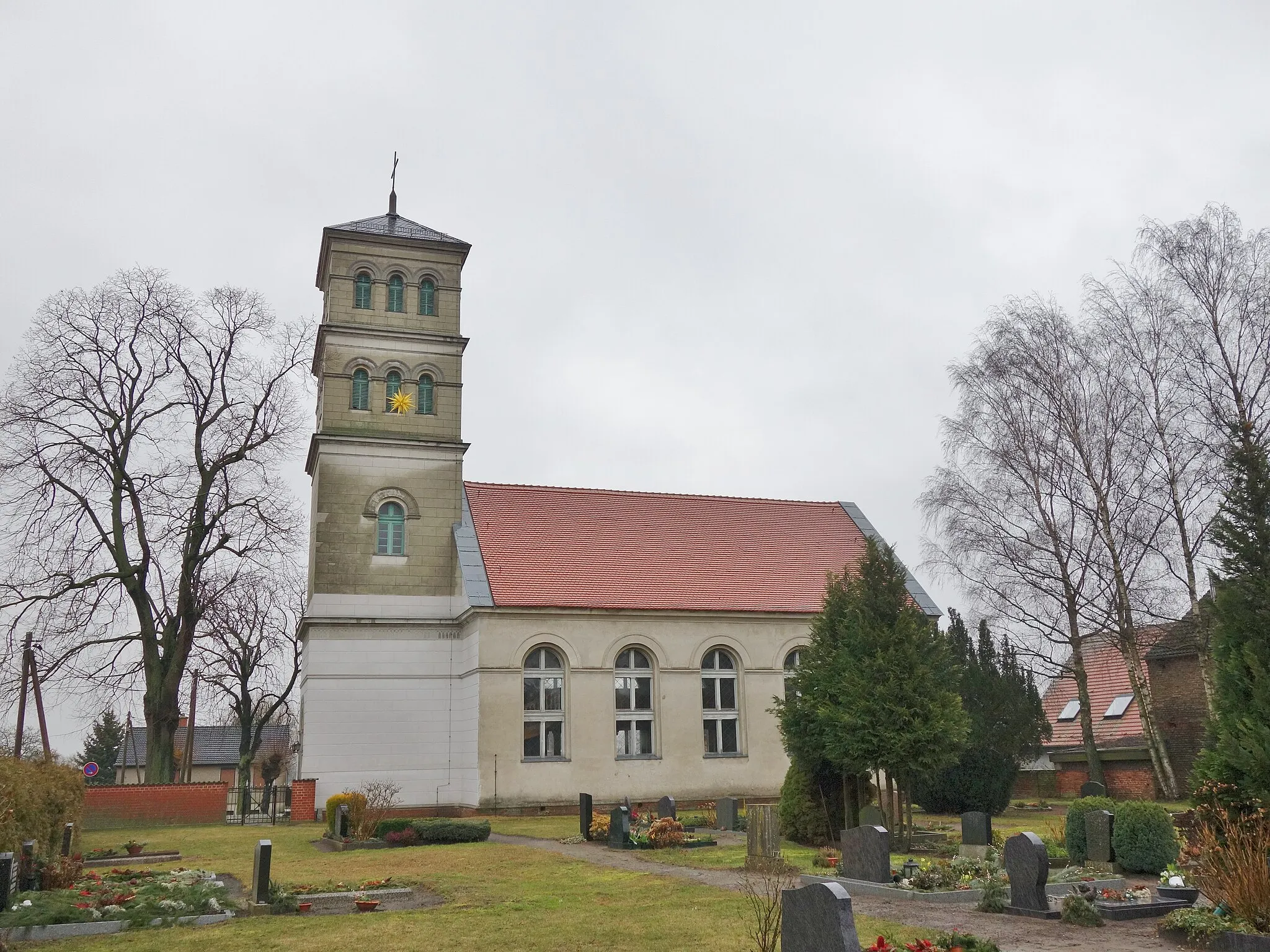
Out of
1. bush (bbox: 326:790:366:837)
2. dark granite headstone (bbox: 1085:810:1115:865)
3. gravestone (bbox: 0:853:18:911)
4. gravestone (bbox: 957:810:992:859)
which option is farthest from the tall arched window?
dark granite headstone (bbox: 1085:810:1115:865)

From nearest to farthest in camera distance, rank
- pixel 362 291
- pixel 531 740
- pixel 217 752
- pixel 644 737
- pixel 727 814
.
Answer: pixel 727 814 < pixel 531 740 < pixel 644 737 < pixel 362 291 < pixel 217 752

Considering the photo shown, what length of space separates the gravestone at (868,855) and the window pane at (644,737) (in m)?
15.8

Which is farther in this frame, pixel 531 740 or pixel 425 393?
pixel 425 393

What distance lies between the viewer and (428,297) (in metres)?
33.3

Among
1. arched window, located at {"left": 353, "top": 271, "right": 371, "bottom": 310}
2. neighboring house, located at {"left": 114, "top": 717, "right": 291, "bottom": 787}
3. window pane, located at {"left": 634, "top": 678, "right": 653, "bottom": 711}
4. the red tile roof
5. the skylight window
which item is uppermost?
arched window, located at {"left": 353, "top": 271, "right": 371, "bottom": 310}

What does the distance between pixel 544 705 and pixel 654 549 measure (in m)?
6.69

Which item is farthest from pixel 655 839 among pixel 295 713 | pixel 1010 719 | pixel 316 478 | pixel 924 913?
pixel 295 713

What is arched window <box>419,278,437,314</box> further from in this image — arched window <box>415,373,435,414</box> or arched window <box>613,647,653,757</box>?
arched window <box>613,647,653,757</box>

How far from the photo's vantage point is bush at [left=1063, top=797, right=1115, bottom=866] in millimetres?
16172

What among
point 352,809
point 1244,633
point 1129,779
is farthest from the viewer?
point 1129,779

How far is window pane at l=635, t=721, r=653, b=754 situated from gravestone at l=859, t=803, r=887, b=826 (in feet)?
41.1

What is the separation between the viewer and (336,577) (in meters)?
29.8

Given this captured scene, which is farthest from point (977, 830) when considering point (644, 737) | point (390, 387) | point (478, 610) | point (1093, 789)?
point (390, 387)

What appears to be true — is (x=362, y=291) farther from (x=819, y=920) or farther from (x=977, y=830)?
(x=819, y=920)
